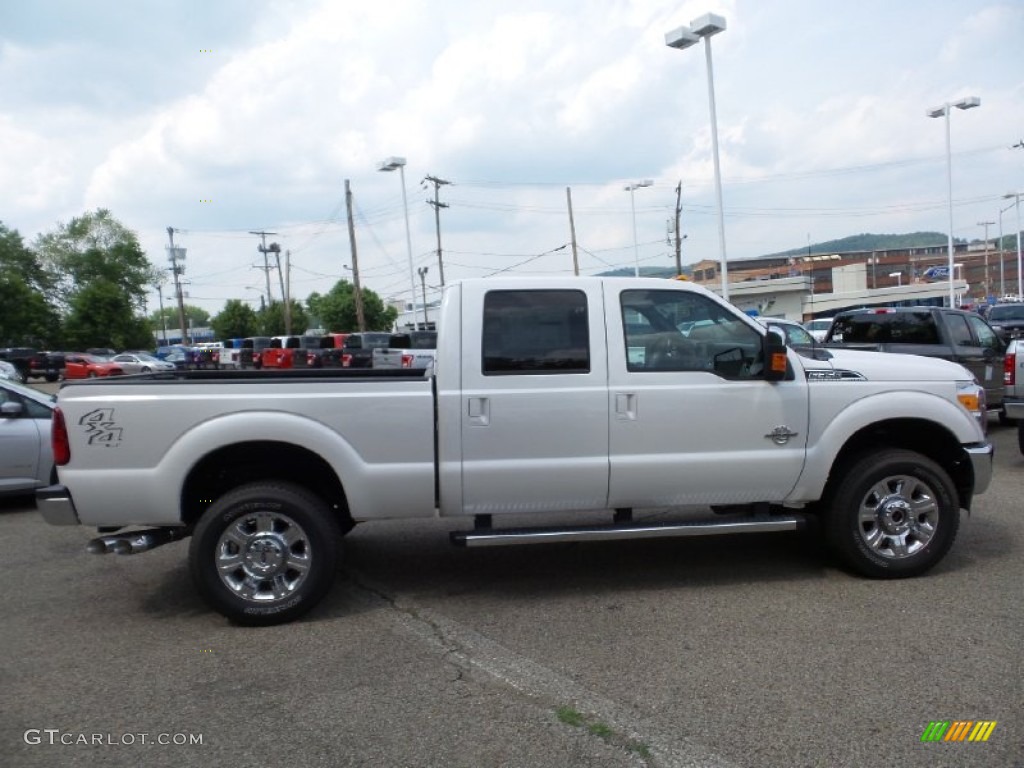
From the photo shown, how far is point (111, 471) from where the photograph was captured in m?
4.95

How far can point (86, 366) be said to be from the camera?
37594 mm

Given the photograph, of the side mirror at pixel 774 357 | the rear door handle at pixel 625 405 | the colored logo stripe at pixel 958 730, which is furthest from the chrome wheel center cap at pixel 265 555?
the colored logo stripe at pixel 958 730

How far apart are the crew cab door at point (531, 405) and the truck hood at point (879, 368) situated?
1.52 meters

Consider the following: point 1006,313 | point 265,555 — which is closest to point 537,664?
point 265,555

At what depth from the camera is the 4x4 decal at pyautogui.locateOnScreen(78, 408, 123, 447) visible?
4918 millimetres

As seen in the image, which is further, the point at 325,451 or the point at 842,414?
the point at 842,414

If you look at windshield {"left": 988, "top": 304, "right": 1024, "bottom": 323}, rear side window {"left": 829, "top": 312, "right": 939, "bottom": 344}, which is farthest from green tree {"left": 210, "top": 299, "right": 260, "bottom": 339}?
rear side window {"left": 829, "top": 312, "right": 939, "bottom": 344}

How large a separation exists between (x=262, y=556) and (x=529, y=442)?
1729 mm

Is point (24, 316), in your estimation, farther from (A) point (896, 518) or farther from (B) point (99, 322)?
(A) point (896, 518)

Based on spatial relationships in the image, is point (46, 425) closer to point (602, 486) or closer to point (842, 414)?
point (602, 486)

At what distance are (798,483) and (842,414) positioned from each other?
527 mm

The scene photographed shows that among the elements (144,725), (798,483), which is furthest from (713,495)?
(144,725)

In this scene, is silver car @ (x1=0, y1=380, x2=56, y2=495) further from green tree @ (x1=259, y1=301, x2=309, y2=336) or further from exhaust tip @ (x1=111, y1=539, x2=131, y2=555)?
green tree @ (x1=259, y1=301, x2=309, y2=336)

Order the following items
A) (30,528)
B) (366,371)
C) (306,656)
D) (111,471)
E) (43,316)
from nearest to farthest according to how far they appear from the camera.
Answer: (306,656)
(111,471)
(366,371)
(30,528)
(43,316)
